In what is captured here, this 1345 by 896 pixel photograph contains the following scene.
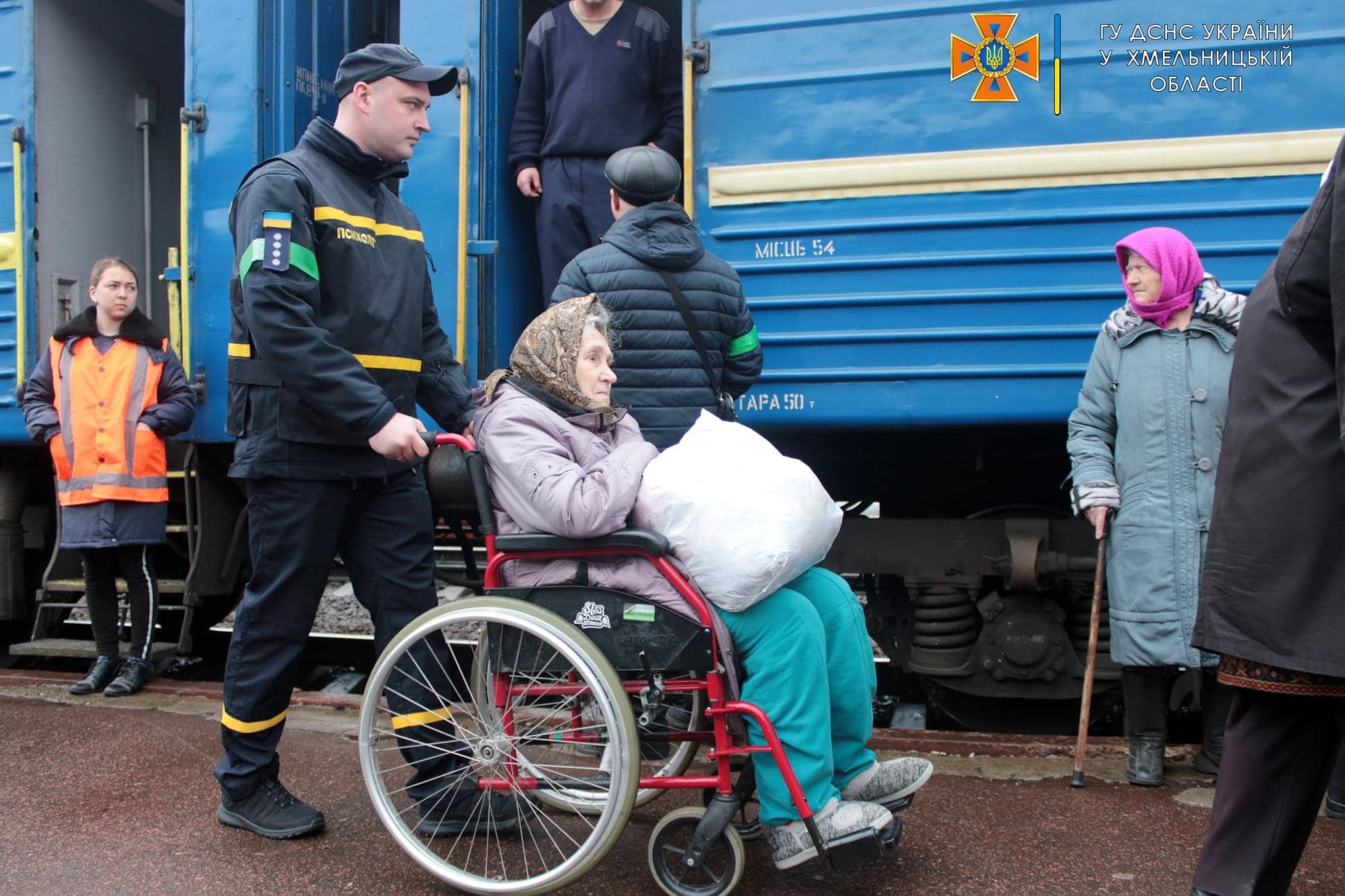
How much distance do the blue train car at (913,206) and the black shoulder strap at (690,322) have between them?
69cm

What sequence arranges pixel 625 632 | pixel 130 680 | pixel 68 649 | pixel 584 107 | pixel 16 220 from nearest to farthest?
1. pixel 625 632
2. pixel 584 107
3. pixel 130 680
4. pixel 68 649
5. pixel 16 220

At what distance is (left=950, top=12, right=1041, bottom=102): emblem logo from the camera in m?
3.82

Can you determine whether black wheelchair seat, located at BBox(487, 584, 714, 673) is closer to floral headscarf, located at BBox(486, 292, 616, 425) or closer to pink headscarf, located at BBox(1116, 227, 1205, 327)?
floral headscarf, located at BBox(486, 292, 616, 425)

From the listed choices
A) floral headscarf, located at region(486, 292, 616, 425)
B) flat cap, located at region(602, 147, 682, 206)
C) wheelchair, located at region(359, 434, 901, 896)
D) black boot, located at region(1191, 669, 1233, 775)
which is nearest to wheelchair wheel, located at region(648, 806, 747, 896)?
wheelchair, located at region(359, 434, 901, 896)

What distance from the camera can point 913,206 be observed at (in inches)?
154

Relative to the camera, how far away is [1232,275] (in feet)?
12.3

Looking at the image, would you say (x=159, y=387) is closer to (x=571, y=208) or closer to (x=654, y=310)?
(x=571, y=208)

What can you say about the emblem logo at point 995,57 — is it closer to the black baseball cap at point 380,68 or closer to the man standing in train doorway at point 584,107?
the man standing in train doorway at point 584,107

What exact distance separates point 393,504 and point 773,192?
5.97 ft

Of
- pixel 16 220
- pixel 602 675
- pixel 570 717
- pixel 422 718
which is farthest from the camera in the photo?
pixel 16 220

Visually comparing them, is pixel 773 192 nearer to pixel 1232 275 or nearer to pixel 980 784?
pixel 1232 275

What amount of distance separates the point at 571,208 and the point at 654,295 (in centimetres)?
101

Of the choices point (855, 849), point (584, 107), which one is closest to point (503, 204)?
point (584, 107)

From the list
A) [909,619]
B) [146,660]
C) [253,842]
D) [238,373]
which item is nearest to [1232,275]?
[909,619]
